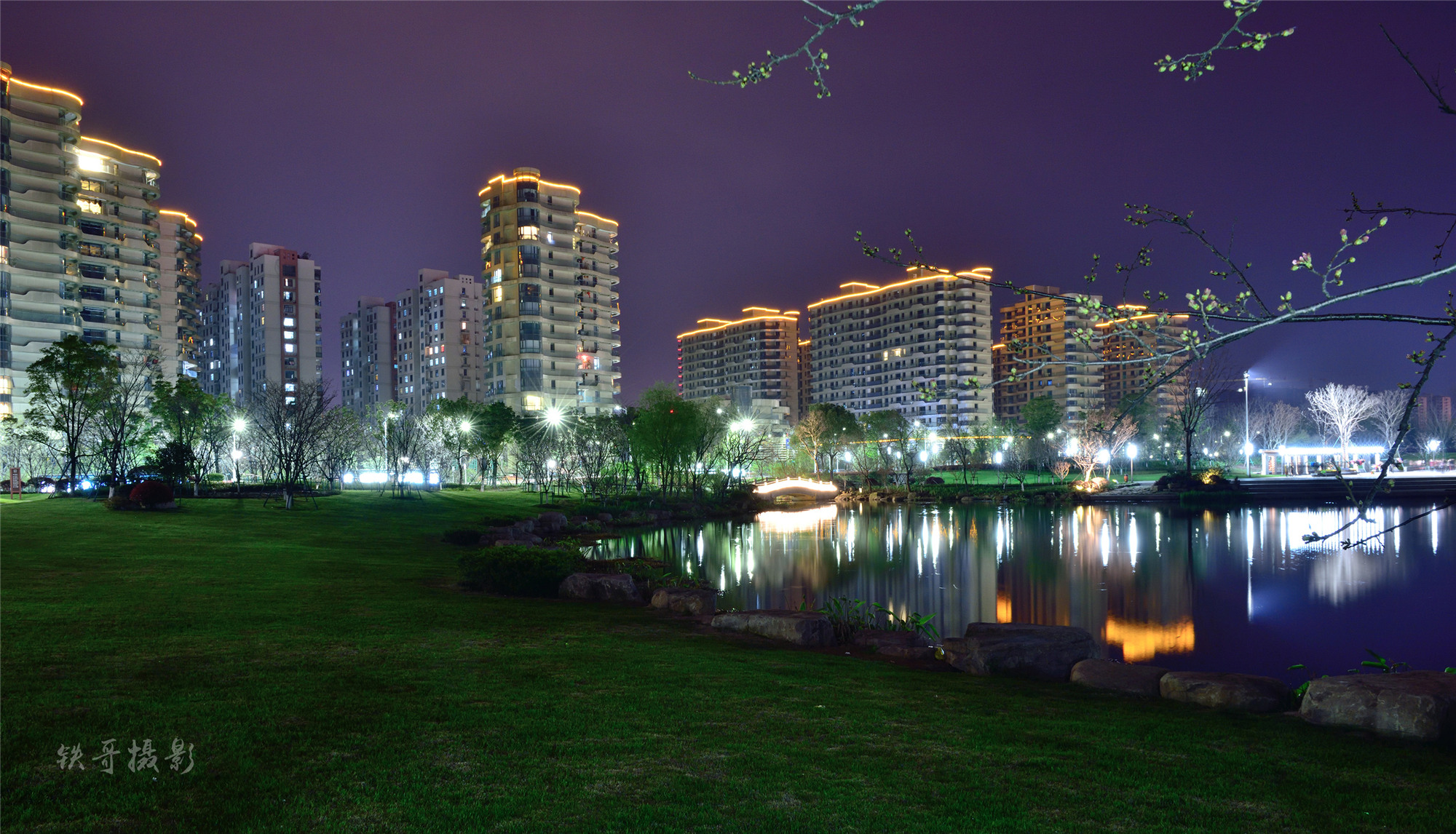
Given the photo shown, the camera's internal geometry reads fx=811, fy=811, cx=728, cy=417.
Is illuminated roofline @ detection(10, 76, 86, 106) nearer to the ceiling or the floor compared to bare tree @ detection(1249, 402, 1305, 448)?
nearer to the ceiling

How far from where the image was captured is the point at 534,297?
11012 centimetres

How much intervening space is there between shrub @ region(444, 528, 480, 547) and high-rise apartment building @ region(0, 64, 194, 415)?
74.5 metres

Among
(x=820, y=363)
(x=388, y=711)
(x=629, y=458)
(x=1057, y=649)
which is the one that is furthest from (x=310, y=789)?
(x=820, y=363)

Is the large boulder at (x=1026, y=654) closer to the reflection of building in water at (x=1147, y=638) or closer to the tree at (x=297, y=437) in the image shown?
the reflection of building in water at (x=1147, y=638)

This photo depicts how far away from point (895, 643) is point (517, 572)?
8856 mm

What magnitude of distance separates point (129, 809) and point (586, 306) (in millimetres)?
115756

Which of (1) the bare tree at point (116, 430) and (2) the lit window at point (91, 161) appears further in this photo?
(2) the lit window at point (91, 161)

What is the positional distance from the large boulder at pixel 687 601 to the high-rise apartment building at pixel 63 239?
90116 mm

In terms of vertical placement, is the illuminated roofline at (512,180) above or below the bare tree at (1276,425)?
above

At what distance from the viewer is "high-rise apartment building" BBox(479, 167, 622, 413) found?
10962cm

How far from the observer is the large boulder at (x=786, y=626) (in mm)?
13766

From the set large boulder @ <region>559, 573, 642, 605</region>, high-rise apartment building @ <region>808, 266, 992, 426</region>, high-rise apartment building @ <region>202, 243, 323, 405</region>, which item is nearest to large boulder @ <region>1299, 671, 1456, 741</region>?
large boulder @ <region>559, 573, 642, 605</region>

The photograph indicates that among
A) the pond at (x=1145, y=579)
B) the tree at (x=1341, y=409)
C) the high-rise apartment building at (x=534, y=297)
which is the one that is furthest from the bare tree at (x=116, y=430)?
the tree at (x=1341, y=409)

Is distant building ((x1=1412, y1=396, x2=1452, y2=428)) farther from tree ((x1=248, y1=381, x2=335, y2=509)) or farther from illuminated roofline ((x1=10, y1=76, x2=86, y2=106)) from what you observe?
illuminated roofline ((x1=10, y1=76, x2=86, y2=106))
